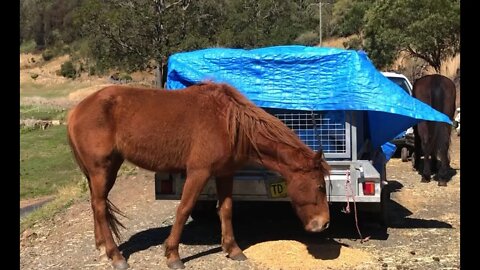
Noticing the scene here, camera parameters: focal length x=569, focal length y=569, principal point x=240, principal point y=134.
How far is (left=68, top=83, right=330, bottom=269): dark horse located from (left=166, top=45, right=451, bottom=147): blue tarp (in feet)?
2.04

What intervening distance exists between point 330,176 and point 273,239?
1.15m

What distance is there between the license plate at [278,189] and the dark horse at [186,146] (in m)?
0.39

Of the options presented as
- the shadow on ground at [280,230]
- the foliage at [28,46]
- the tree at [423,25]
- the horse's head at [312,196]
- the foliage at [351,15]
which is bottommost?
the shadow on ground at [280,230]

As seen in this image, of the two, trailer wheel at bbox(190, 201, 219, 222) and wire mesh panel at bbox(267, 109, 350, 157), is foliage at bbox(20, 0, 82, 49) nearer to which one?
trailer wheel at bbox(190, 201, 219, 222)

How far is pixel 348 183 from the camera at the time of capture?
6.27 meters

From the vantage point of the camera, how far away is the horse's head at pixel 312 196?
228 inches

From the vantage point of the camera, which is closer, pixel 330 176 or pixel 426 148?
pixel 330 176

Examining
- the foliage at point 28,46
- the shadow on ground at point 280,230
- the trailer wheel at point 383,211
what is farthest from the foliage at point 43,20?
the trailer wheel at point 383,211

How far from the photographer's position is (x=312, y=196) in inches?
229

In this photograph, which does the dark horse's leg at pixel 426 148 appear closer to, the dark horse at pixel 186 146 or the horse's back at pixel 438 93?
the horse's back at pixel 438 93

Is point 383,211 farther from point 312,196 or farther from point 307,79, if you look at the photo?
point 307,79

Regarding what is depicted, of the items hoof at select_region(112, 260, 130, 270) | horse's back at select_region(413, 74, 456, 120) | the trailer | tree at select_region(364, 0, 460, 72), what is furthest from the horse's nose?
tree at select_region(364, 0, 460, 72)

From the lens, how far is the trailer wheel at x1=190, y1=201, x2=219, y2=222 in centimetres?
754

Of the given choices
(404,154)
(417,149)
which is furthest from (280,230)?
(404,154)
